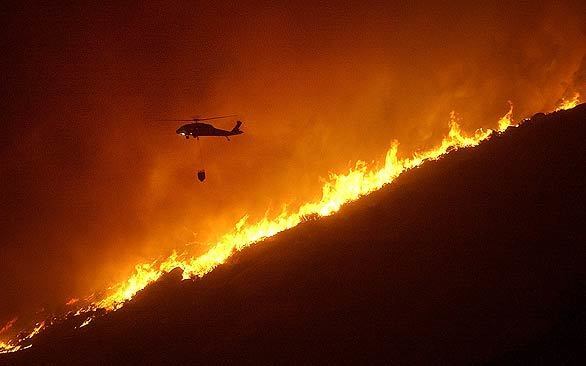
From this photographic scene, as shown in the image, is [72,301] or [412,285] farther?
[72,301]

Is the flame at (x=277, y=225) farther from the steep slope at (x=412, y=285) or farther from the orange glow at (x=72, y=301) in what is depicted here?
the orange glow at (x=72, y=301)

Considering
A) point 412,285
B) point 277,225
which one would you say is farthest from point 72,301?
point 412,285

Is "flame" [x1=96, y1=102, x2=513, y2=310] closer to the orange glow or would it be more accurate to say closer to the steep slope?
the steep slope

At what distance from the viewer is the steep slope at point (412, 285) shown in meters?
16.8

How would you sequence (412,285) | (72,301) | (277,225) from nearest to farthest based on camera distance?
(412,285), (277,225), (72,301)

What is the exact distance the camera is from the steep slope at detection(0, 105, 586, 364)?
1675 centimetres

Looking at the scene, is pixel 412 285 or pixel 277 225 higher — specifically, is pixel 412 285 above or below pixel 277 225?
below

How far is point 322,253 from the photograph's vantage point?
23.8 meters

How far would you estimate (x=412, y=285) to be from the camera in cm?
1964

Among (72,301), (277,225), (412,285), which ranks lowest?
(412,285)

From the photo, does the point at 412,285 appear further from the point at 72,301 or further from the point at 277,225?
the point at 72,301

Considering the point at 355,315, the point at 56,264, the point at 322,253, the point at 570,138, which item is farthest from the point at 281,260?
the point at 56,264

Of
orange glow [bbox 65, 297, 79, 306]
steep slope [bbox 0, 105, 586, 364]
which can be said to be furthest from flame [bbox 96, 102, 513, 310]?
orange glow [bbox 65, 297, 79, 306]

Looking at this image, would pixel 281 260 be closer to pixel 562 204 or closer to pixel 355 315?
pixel 355 315
